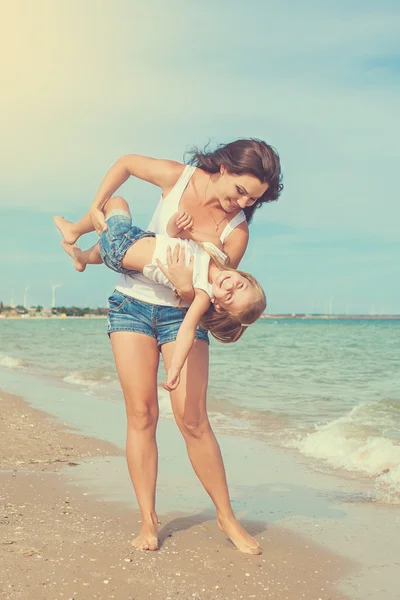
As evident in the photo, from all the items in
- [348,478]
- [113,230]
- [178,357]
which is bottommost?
[348,478]

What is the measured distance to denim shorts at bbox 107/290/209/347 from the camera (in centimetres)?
397

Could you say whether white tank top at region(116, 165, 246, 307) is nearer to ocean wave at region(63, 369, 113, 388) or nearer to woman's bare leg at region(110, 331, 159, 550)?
woman's bare leg at region(110, 331, 159, 550)

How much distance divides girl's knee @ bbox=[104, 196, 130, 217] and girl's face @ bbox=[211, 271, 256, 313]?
76 cm

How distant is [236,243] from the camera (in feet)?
13.4

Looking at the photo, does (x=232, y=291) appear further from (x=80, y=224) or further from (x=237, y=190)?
(x=80, y=224)

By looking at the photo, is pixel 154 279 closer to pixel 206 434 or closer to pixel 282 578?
pixel 206 434

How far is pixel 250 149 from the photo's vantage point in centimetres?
384

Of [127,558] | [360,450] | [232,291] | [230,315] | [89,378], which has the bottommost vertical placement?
[89,378]

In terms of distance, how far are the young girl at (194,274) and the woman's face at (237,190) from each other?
0.76 ft

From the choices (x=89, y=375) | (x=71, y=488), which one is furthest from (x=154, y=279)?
(x=89, y=375)

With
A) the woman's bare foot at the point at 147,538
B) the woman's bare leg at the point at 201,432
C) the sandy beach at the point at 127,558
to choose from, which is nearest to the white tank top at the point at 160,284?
the woman's bare leg at the point at 201,432

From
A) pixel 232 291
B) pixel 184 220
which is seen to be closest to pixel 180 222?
pixel 184 220

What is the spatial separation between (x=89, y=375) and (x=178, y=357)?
12171 millimetres

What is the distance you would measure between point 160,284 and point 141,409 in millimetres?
694
